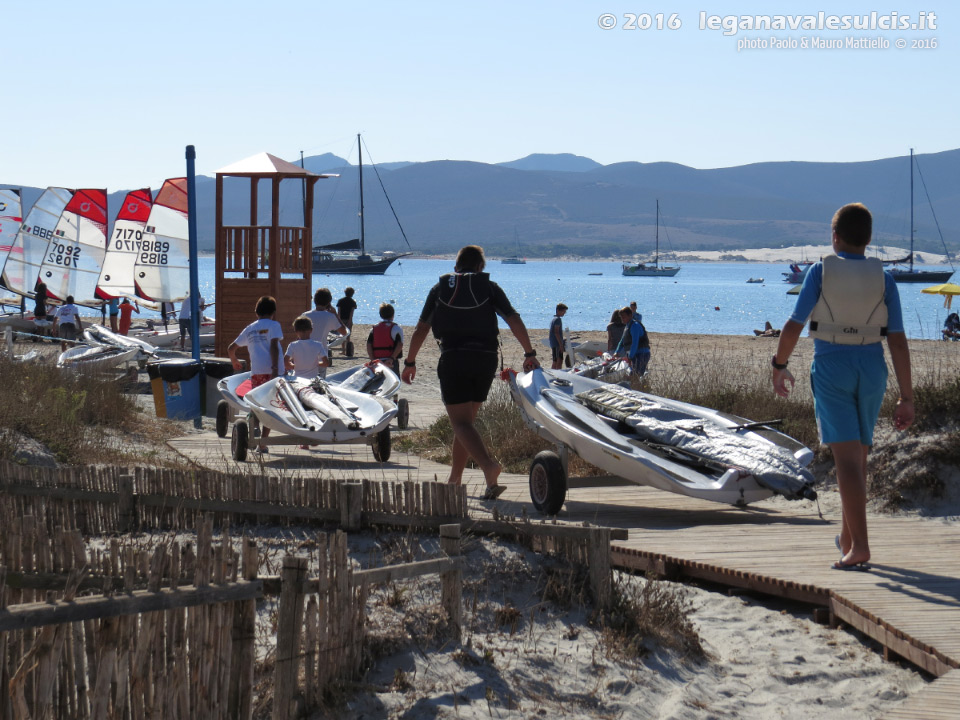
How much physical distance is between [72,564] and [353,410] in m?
6.40

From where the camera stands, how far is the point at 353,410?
1053 centimetres

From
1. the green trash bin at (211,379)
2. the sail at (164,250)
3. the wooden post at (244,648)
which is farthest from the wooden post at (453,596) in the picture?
the sail at (164,250)

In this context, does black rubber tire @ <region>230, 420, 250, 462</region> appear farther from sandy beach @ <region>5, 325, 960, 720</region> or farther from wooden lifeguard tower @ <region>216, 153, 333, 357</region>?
wooden lifeguard tower @ <region>216, 153, 333, 357</region>

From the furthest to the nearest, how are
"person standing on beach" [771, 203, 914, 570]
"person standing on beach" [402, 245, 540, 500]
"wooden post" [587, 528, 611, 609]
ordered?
"person standing on beach" [402, 245, 540, 500] → "person standing on beach" [771, 203, 914, 570] → "wooden post" [587, 528, 611, 609]

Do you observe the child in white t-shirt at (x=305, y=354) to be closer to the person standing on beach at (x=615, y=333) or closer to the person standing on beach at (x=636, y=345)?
the person standing on beach at (x=636, y=345)

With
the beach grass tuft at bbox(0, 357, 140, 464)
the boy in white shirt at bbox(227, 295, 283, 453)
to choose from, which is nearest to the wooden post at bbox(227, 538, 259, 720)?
the beach grass tuft at bbox(0, 357, 140, 464)

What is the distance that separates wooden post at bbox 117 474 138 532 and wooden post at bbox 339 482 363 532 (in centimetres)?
127

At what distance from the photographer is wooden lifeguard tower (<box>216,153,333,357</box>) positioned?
1889 centimetres

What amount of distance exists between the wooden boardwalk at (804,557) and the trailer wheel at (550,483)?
0.16m

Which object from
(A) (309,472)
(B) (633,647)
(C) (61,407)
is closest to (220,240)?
(C) (61,407)

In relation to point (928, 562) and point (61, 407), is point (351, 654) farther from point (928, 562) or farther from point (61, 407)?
point (61, 407)

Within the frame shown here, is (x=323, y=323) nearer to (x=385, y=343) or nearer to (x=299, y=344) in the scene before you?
(x=385, y=343)

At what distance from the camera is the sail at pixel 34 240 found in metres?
36.0

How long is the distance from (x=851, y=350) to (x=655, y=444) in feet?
7.52
